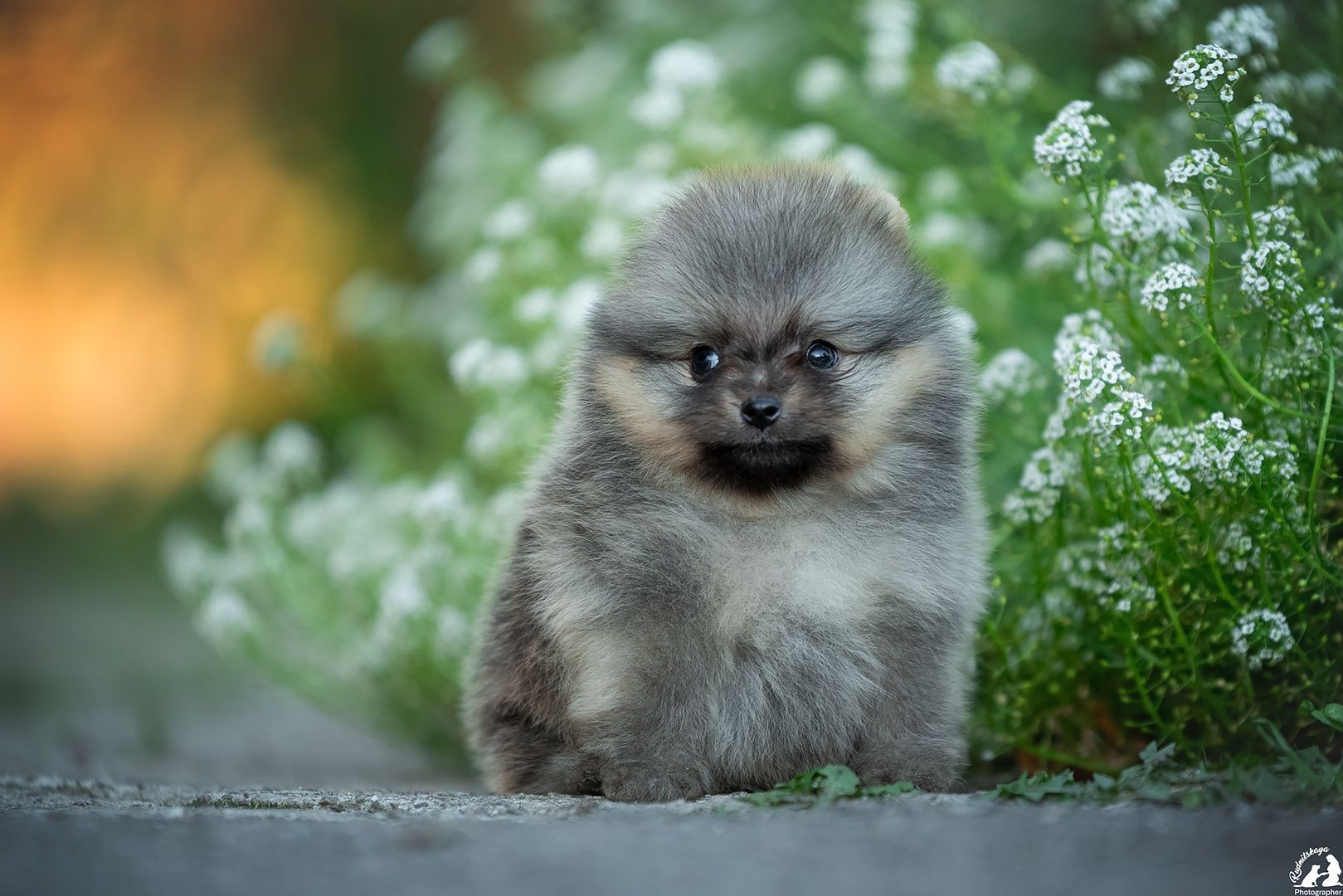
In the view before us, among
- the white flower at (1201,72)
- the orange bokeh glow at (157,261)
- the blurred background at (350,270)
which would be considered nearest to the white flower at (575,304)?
the blurred background at (350,270)

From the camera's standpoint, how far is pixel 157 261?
333 inches

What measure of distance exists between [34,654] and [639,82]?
4.72 metres

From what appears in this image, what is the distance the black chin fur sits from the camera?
305 centimetres

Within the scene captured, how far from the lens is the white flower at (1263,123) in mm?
3260

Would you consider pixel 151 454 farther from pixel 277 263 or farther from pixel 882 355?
pixel 882 355

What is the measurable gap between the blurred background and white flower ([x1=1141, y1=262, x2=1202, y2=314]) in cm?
51

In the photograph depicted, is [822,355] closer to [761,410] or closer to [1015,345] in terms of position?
[761,410]

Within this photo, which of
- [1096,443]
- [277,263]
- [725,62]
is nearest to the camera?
[1096,443]

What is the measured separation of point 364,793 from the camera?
3.48m

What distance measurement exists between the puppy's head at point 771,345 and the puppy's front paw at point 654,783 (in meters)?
0.66

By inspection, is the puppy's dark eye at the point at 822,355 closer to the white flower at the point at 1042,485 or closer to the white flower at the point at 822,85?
the white flower at the point at 1042,485

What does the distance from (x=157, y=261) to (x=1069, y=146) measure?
661 centimetres

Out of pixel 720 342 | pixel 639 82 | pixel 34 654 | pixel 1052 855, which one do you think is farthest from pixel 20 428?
pixel 1052 855

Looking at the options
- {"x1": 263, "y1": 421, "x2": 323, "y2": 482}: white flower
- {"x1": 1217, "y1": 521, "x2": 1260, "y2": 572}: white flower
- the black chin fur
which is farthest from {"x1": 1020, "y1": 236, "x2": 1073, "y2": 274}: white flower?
{"x1": 263, "y1": 421, "x2": 323, "y2": 482}: white flower
